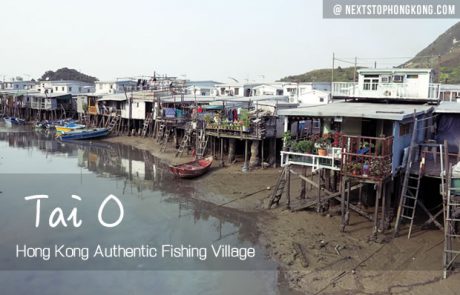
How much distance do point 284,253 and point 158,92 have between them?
32.4m

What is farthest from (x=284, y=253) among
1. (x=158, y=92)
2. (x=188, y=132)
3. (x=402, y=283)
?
(x=158, y=92)

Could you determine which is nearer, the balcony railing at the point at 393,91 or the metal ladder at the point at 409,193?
the metal ladder at the point at 409,193

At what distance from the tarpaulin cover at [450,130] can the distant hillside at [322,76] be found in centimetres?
5572

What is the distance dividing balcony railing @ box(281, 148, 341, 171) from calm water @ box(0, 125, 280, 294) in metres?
3.26

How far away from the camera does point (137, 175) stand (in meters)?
28.9

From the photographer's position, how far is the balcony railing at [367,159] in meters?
15.6

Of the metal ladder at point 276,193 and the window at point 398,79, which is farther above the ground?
the window at point 398,79

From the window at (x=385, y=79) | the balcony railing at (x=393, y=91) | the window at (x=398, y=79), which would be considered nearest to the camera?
the balcony railing at (x=393, y=91)

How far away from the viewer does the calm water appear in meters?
13.5

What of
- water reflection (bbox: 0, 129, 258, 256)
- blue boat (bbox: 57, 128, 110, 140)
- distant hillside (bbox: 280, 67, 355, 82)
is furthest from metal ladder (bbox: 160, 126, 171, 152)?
distant hillside (bbox: 280, 67, 355, 82)

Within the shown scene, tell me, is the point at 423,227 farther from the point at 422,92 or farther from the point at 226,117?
the point at 226,117

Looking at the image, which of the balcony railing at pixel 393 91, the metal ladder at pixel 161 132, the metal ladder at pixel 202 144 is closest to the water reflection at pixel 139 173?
the metal ladder at pixel 161 132
